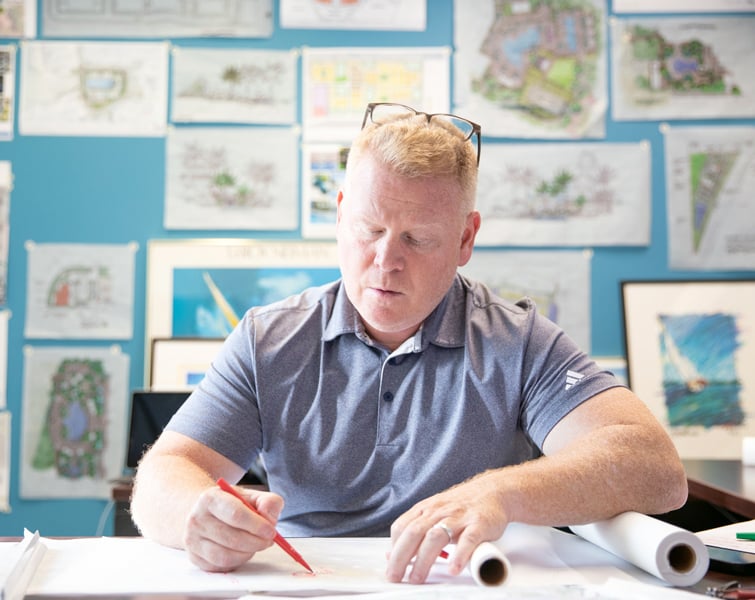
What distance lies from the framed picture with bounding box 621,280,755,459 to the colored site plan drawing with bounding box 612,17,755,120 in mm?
593

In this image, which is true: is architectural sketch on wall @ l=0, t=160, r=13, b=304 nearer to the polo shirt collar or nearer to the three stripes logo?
the polo shirt collar

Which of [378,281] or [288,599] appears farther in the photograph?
[378,281]

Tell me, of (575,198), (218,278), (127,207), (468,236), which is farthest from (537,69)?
(468,236)

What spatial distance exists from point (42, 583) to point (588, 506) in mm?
645

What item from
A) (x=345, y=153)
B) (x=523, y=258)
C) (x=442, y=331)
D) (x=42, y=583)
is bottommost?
(x=42, y=583)

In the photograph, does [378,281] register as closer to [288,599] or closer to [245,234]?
[288,599]

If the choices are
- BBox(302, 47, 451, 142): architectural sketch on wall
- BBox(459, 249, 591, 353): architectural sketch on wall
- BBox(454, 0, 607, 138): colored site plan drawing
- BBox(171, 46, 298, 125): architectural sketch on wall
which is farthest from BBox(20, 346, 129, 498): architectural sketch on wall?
BBox(454, 0, 607, 138): colored site plan drawing

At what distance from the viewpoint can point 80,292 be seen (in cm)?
279

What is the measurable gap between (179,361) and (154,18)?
44.5 inches

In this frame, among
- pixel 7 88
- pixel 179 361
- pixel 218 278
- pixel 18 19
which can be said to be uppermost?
pixel 18 19

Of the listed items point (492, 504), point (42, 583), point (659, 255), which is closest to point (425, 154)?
point (492, 504)

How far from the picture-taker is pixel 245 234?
9.24 ft

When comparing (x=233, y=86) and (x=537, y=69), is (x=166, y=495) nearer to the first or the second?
(x=233, y=86)

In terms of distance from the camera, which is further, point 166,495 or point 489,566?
point 166,495
